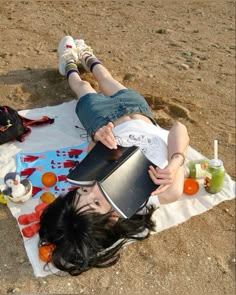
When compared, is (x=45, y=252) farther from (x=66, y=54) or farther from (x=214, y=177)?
(x=66, y=54)

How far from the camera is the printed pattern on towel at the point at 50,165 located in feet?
9.72

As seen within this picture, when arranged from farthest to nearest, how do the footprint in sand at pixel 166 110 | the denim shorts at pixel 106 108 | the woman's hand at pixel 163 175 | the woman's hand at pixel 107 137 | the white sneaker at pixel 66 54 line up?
the white sneaker at pixel 66 54 < the footprint in sand at pixel 166 110 < the denim shorts at pixel 106 108 < the woman's hand at pixel 107 137 < the woman's hand at pixel 163 175

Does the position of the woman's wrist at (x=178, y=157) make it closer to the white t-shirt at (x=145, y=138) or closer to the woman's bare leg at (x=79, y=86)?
the white t-shirt at (x=145, y=138)

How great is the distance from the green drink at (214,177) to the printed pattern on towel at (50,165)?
89 centimetres

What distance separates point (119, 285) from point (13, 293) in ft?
1.83

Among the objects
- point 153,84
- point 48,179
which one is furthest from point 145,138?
point 153,84

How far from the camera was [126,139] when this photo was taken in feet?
9.24

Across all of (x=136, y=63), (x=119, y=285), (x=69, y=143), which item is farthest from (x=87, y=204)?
(x=136, y=63)

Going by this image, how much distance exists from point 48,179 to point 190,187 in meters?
0.93

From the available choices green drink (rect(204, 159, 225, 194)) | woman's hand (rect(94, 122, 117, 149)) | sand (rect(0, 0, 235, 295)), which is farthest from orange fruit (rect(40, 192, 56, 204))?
green drink (rect(204, 159, 225, 194))

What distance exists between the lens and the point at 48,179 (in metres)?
2.94

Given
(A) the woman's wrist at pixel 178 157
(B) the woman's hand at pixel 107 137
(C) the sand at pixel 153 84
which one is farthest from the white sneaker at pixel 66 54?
(A) the woman's wrist at pixel 178 157

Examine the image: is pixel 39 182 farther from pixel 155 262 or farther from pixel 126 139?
pixel 155 262

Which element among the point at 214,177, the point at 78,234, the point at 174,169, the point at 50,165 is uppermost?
the point at 174,169
